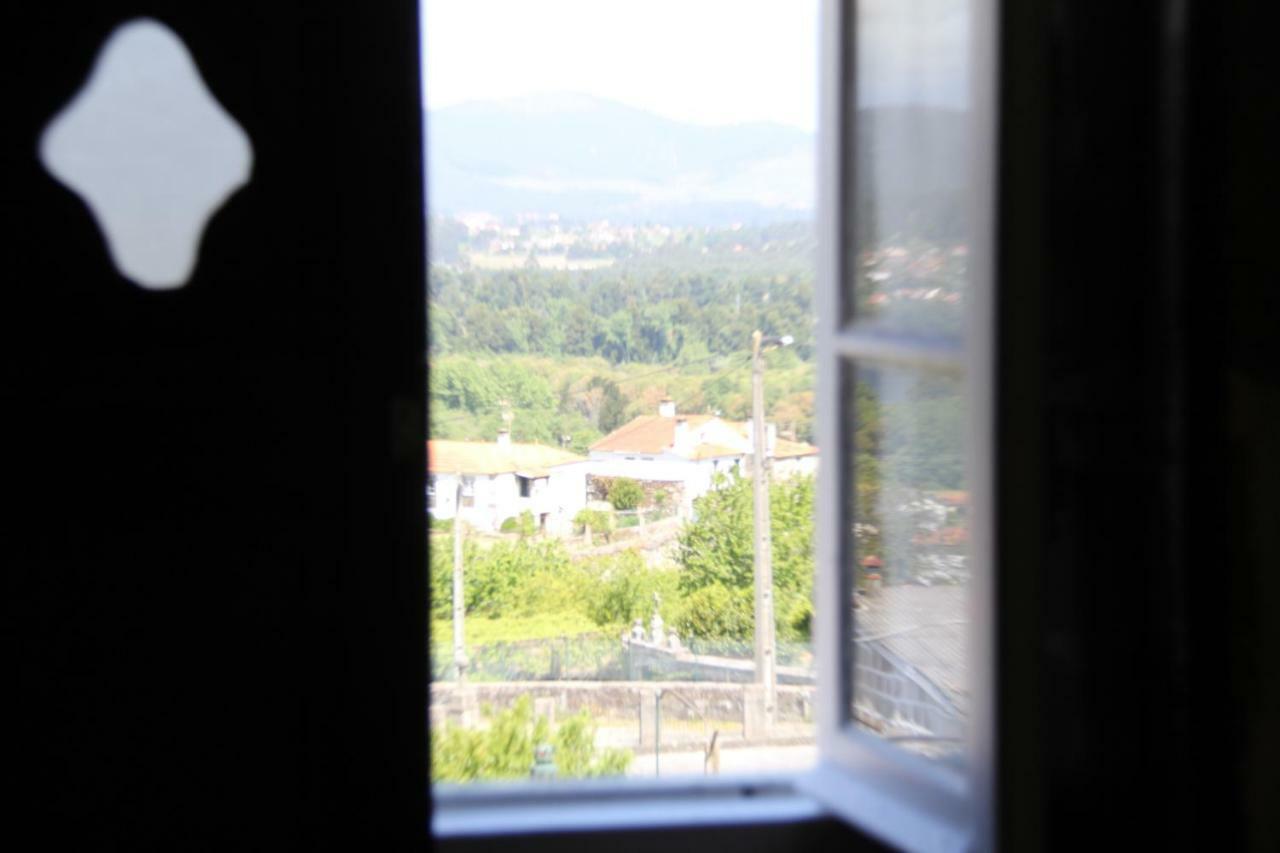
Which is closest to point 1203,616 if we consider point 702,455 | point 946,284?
point 946,284

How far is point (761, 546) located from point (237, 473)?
1080 millimetres

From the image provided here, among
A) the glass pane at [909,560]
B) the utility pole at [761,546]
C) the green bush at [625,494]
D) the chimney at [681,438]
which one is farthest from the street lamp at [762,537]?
the glass pane at [909,560]

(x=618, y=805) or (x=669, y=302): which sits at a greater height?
(x=669, y=302)

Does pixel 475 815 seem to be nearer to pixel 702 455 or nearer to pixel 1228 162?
pixel 702 455

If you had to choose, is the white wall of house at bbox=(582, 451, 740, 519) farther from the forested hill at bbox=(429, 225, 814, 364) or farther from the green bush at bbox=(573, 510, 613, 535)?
the forested hill at bbox=(429, 225, 814, 364)

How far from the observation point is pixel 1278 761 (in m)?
1.25

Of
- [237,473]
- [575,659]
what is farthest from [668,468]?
[237,473]

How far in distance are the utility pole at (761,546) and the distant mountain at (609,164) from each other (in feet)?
0.94

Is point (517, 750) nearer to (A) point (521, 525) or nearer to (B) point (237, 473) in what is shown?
(A) point (521, 525)

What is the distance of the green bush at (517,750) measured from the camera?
1826mm

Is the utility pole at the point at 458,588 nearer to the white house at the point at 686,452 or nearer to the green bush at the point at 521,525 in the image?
the green bush at the point at 521,525

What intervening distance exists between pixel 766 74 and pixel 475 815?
1.45m

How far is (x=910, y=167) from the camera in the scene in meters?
1.55

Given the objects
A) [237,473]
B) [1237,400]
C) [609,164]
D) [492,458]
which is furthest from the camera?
[609,164]
